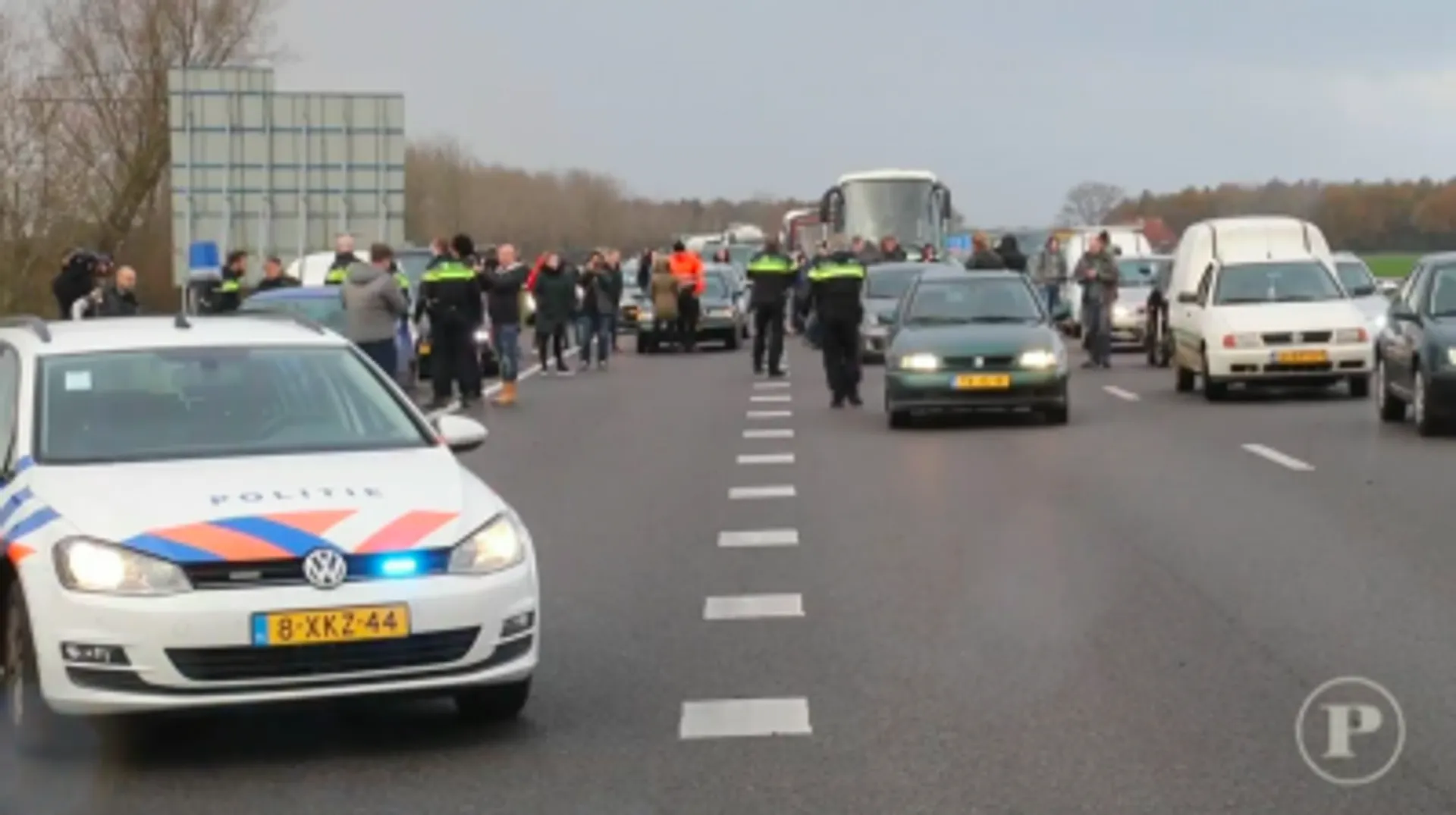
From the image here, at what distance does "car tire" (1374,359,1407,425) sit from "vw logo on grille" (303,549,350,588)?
51.6 feet

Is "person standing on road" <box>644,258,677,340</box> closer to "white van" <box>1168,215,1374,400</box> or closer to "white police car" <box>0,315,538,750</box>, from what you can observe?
"white van" <box>1168,215,1374,400</box>

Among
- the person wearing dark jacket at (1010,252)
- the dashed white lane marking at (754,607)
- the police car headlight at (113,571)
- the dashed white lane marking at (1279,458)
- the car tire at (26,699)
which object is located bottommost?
the dashed white lane marking at (1279,458)

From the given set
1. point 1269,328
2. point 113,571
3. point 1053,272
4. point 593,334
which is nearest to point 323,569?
point 113,571

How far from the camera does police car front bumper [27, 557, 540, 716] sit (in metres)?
7.92

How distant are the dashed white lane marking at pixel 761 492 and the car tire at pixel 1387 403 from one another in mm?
6973

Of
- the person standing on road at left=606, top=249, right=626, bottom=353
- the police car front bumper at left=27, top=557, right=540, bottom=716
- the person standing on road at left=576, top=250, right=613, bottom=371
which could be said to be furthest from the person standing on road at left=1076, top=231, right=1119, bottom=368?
the police car front bumper at left=27, top=557, right=540, bottom=716

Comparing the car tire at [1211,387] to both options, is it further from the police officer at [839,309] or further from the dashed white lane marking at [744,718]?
the dashed white lane marking at [744,718]

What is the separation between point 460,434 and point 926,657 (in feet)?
6.93

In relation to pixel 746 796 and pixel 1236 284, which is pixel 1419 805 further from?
pixel 1236 284

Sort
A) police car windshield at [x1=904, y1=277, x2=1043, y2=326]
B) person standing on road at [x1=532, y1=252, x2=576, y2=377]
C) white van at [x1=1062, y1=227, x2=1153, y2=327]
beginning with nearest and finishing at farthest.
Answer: police car windshield at [x1=904, y1=277, x2=1043, y2=326] → person standing on road at [x1=532, y1=252, x2=576, y2=377] → white van at [x1=1062, y1=227, x2=1153, y2=327]

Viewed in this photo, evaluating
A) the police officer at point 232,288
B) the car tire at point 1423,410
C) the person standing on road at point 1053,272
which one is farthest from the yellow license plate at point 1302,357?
the person standing on road at point 1053,272

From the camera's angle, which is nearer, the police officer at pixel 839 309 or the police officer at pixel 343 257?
the police officer at pixel 839 309

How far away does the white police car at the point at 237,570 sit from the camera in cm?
796

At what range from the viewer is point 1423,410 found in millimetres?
20484
